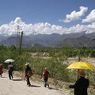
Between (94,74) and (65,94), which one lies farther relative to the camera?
(94,74)

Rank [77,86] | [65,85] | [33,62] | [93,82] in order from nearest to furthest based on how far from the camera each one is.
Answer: [77,86] < [65,85] < [93,82] < [33,62]

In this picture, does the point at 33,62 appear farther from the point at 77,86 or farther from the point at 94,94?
the point at 77,86

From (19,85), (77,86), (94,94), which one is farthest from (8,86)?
(77,86)

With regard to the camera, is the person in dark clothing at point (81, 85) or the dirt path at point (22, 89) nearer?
the person in dark clothing at point (81, 85)

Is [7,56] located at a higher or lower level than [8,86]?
higher

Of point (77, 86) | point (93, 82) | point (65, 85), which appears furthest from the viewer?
point (93, 82)

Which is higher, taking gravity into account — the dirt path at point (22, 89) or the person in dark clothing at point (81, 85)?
the person in dark clothing at point (81, 85)

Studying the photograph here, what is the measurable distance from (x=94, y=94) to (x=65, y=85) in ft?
15.1

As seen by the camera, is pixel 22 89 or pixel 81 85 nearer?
pixel 81 85

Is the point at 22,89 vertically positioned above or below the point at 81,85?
below

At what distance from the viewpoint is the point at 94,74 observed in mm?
35750

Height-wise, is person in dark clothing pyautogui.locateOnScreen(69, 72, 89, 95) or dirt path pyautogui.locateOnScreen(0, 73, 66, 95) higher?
person in dark clothing pyautogui.locateOnScreen(69, 72, 89, 95)

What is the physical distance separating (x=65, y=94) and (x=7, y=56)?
21180 millimetres

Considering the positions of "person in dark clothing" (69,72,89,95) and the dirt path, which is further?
the dirt path
